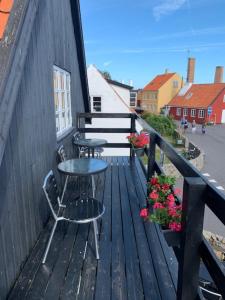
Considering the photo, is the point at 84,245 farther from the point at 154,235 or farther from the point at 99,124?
the point at 99,124

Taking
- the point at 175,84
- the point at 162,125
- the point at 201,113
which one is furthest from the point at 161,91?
the point at 162,125

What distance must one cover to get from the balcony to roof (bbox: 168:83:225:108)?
3351 cm

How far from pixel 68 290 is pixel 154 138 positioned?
1845 mm

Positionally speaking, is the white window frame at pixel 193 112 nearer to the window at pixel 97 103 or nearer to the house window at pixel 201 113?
the house window at pixel 201 113

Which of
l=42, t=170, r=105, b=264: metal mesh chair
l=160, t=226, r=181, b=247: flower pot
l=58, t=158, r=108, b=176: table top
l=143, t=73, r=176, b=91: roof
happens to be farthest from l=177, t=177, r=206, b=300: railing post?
l=143, t=73, r=176, b=91: roof

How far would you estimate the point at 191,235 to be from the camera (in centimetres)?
134

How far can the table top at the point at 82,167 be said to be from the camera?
9.04 ft

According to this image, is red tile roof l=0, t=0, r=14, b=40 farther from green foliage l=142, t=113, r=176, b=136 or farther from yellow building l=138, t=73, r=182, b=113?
yellow building l=138, t=73, r=182, b=113

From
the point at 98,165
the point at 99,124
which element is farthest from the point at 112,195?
the point at 99,124

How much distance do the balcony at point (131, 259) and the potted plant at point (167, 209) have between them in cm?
10

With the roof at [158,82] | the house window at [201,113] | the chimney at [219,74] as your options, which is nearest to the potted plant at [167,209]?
the house window at [201,113]

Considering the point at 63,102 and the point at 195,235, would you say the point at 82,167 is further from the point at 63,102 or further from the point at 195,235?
the point at 63,102

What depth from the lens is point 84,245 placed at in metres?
2.46

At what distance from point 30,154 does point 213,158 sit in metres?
19.4
